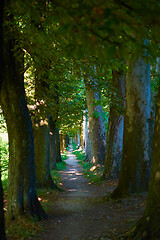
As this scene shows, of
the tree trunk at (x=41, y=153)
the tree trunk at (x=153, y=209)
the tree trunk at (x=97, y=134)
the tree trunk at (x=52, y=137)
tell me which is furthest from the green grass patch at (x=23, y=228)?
the tree trunk at (x=52, y=137)

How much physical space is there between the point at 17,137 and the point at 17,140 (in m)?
0.08

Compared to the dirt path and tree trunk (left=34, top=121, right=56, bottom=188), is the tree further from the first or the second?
tree trunk (left=34, top=121, right=56, bottom=188)

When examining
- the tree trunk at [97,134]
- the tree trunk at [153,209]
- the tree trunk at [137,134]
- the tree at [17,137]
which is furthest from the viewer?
the tree trunk at [97,134]

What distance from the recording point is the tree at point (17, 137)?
634cm

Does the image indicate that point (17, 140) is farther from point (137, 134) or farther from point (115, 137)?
point (115, 137)

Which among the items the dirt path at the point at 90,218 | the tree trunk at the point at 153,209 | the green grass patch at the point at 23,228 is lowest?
the dirt path at the point at 90,218

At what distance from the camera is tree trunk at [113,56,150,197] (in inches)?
330

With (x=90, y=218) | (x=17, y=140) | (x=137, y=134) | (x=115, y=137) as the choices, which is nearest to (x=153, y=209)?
(x=90, y=218)

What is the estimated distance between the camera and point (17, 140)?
655 centimetres

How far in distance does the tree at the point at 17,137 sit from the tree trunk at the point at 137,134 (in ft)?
10.8

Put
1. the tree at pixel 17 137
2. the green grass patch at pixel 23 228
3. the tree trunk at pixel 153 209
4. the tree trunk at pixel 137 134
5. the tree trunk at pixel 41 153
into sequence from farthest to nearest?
the tree trunk at pixel 41 153 < the tree trunk at pixel 137 134 < the tree at pixel 17 137 < the green grass patch at pixel 23 228 < the tree trunk at pixel 153 209

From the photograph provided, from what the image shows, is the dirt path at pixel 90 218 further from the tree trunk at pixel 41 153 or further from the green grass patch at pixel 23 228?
the tree trunk at pixel 41 153

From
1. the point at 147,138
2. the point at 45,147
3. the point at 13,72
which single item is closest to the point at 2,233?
the point at 13,72

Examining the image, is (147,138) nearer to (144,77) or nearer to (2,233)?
(144,77)
